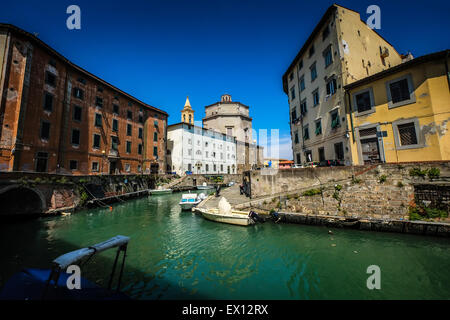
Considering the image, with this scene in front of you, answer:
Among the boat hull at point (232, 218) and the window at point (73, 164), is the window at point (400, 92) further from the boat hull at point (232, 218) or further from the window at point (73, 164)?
the window at point (73, 164)

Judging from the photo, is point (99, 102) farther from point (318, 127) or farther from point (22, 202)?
point (318, 127)

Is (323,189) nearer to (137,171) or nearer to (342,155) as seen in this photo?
(342,155)

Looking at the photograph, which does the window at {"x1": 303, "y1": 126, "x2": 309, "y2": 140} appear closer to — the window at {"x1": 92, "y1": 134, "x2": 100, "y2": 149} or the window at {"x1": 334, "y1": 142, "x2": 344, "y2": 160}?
the window at {"x1": 334, "y1": 142, "x2": 344, "y2": 160}

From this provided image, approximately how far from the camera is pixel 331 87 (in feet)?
56.7

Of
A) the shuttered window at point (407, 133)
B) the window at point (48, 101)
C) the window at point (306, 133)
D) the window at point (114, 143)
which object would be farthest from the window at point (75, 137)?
the shuttered window at point (407, 133)

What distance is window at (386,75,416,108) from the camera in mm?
12920

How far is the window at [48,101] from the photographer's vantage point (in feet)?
67.3

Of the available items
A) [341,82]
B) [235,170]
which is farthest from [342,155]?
[235,170]

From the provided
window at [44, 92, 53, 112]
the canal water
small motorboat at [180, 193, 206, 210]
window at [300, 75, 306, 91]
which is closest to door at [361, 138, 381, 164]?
the canal water

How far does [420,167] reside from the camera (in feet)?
36.3

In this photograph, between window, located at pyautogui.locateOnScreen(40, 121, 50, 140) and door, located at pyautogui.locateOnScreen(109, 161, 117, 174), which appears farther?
door, located at pyautogui.locateOnScreen(109, 161, 117, 174)

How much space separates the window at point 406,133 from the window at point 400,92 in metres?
1.49

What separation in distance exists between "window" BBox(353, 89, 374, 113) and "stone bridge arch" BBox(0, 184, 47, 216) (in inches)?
1186
